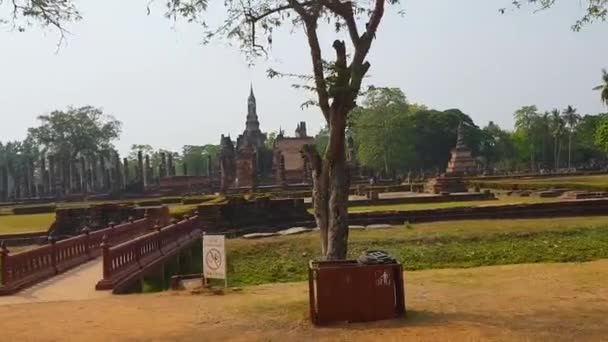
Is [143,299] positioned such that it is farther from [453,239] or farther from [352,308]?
[453,239]

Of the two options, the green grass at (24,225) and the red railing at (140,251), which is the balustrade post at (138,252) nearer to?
the red railing at (140,251)

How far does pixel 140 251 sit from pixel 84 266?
132cm

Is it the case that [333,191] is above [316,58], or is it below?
below

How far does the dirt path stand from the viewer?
1078 cm

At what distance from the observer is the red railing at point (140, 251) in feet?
38.6

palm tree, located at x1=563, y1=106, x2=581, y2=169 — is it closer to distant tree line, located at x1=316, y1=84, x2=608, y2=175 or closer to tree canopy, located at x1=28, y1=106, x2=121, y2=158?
distant tree line, located at x1=316, y1=84, x2=608, y2=175

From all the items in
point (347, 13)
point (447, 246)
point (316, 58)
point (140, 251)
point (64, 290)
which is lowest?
point (447, 246)

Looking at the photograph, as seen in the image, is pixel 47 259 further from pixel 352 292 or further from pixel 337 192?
pixel 352 292

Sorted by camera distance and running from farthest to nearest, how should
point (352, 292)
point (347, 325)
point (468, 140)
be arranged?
1. point (468, 140)
2. point (352, 292)
3. point (347, 325)

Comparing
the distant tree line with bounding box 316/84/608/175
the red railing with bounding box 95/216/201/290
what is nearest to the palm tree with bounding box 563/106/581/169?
the distant tree line with bounding box 316/84/608/175

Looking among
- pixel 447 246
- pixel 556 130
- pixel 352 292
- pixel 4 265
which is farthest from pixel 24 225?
pixel 556 130

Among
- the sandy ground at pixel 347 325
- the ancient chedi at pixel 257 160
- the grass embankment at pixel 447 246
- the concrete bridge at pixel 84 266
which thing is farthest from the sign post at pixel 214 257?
the ancient chedi at pixel 257 160

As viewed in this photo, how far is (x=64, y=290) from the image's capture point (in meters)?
11.6

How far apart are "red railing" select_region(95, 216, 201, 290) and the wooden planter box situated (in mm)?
5168
